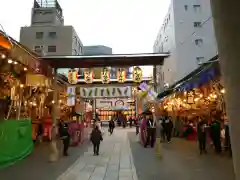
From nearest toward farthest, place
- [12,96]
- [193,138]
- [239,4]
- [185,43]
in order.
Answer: [239,4] < [12,96] < [193,138] < [185,43]

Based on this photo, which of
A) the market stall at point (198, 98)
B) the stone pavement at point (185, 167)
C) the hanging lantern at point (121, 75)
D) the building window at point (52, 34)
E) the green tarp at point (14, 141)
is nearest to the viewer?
the stone pavement at point (185, 167)

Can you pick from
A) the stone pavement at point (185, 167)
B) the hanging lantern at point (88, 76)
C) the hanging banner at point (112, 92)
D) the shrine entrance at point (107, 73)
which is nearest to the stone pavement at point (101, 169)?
the stone pavement at point (185, 167)

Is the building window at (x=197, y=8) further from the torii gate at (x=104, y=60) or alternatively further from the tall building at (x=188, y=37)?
the torii gate at (x=104, y=60)

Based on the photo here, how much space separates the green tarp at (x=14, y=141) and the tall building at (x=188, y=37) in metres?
22.6

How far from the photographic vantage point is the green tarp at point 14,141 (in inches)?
425

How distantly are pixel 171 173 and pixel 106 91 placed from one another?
12.1 meters

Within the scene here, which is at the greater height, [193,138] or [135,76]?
[135,76]

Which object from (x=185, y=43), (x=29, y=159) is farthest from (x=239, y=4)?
(x=185, y=43)

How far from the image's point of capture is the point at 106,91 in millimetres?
20641

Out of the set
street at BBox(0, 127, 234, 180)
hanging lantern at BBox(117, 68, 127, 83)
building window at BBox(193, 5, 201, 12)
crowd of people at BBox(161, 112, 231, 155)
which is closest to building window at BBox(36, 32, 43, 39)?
building window at BBox(193, 5, 201, 12)

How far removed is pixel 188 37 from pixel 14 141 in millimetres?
26666

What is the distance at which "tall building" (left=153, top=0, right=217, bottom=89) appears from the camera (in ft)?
108

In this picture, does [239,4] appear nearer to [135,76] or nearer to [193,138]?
[135,76]

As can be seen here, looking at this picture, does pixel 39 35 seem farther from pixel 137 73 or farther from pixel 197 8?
pixel 137 73
